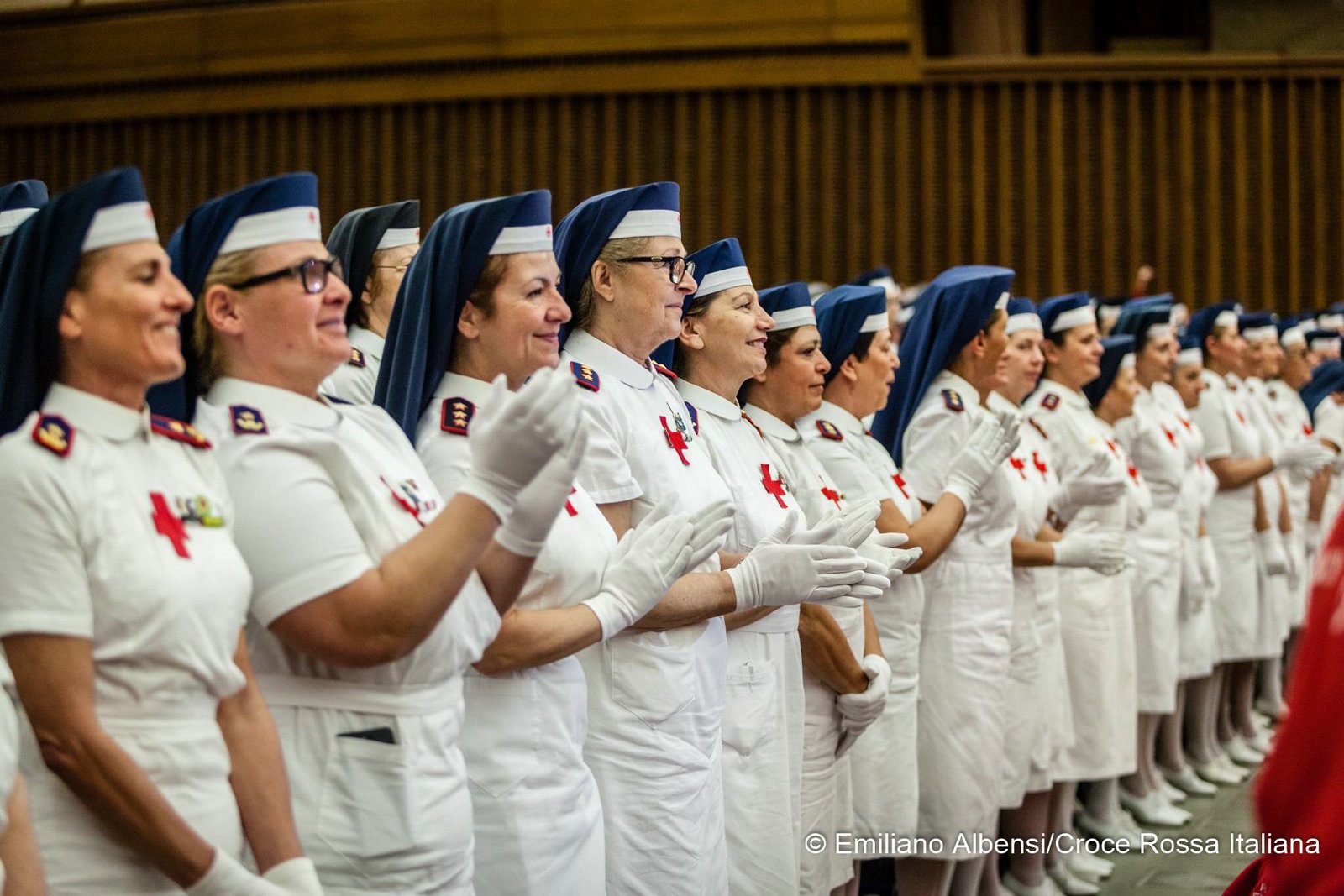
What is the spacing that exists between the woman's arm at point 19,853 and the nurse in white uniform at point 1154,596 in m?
4.68

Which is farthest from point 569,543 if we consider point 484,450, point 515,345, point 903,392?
point 903,392

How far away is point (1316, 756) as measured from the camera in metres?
1.27

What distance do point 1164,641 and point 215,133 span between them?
685 centimetres

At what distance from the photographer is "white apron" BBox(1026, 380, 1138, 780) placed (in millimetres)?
5164

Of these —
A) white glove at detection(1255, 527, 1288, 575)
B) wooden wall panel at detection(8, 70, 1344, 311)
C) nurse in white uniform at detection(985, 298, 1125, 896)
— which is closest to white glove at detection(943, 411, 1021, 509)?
nurse in white uniform at detection(985, 298, 1125, 896)

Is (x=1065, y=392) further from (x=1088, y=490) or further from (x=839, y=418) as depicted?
(x=839, y=418)

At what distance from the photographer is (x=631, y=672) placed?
2756 mm

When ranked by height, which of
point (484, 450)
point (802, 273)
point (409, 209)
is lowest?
point (802, 273)

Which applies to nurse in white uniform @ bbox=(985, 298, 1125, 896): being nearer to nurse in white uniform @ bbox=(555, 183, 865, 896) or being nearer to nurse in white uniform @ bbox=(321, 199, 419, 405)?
nurse in white uniform @ bbox=(555, 183, 865, 896)

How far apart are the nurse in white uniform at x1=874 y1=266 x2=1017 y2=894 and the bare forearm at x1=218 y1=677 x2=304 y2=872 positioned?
100 inches

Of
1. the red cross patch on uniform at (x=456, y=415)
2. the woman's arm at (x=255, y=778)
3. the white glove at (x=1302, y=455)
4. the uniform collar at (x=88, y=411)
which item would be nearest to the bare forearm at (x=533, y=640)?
the red cross patch on uniform at (x=456, y=415)

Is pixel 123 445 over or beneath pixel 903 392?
over

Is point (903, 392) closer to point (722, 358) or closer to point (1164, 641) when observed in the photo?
point (722, 358)

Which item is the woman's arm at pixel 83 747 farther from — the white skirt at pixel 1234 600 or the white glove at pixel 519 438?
the white skirt at pixel 1234 600
